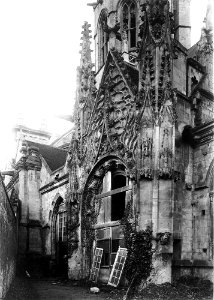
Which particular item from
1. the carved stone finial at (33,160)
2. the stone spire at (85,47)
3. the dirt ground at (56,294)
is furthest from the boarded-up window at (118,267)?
the carved stone finial at (33,160)

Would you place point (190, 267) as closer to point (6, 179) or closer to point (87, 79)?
point (87, 79)

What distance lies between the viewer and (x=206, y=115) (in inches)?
676

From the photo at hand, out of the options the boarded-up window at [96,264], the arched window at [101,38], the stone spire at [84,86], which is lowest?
the boarded-up window at [96,264]

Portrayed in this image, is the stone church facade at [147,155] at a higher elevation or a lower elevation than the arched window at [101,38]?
lower

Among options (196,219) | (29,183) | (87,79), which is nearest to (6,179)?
(29,183)

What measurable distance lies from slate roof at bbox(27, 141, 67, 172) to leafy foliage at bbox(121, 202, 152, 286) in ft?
40.2

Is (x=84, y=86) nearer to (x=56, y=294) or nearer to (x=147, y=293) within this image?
(x=56, y=294)

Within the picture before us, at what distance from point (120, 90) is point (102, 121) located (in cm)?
169

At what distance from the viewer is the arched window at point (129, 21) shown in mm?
24016

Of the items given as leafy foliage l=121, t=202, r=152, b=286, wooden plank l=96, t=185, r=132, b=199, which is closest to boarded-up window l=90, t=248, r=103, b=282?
wooden plank l=96, t=185, r=132, b=199

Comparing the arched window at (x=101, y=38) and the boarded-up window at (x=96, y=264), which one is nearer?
the boarded-up window at (x=96, y=264)

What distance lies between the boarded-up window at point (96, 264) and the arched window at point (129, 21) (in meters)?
12.8

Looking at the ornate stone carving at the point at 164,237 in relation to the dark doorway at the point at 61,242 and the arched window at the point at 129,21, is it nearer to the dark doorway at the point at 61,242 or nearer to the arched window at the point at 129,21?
the dark doorway at the point at 61,242

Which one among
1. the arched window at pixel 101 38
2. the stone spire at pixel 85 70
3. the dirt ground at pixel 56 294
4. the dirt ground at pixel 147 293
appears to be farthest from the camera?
the arched window at pixel 101 38
